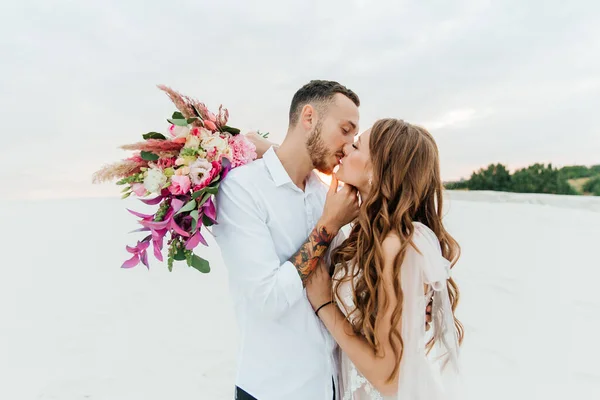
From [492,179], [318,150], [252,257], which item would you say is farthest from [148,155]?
[492,179]

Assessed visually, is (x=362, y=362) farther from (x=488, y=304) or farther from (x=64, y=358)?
(x=488, y=304)

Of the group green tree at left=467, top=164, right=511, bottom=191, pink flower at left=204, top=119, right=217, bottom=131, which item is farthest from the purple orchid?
green tree at left=467, top=164, right=511, bottom=191

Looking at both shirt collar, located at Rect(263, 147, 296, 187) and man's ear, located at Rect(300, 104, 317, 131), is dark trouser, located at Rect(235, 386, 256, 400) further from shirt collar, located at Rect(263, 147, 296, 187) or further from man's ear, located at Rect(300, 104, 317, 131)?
man's ear, located at Rect(300, 104, 317, 131)

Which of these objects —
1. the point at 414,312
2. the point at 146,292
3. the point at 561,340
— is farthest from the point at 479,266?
the point at 414,312

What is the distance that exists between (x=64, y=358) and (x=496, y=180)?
983 centimetres

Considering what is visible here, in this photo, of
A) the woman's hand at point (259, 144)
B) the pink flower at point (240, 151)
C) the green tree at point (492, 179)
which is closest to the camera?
the pink flower at point (240, 151)

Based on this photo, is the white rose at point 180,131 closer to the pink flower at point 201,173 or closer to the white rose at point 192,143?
the white rose at point 192,143

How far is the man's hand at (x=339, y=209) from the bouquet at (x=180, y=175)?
0.45m

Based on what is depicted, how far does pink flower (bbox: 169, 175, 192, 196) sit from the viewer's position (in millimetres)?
1816

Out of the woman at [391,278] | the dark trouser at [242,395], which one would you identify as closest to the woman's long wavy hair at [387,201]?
the woman at [391,278]

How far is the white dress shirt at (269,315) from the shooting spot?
5.82ft

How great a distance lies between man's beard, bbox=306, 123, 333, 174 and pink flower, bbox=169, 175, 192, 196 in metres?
0.59

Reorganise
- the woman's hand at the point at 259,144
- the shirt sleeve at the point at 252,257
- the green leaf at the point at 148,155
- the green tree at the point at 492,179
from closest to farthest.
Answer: the shirt sleeve at the point at 252,257
the green leaf at the point at 148,155
the woman's hand at the point at 259,144
the green tree at the point at 492,179

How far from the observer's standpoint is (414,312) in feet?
5.77
